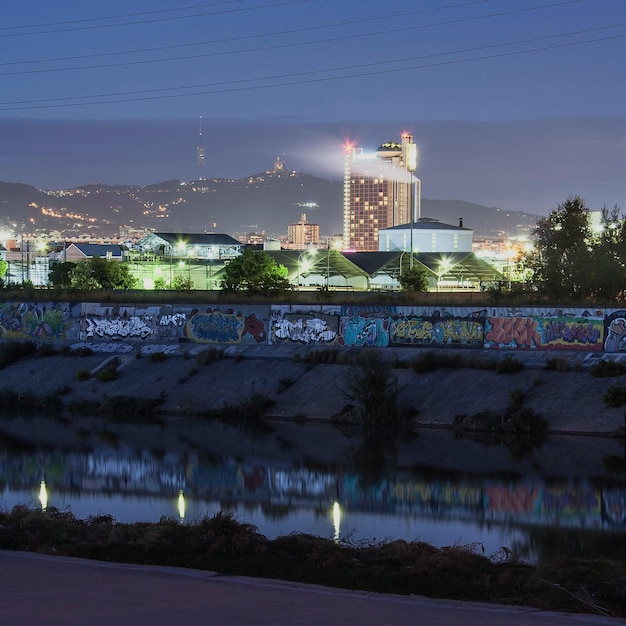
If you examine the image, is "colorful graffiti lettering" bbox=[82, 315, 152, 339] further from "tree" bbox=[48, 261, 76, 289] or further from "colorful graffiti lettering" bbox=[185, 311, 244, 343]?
"tree" bbox=[48, 261, 76, 289]

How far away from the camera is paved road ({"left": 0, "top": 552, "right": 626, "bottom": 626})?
45.8 ft

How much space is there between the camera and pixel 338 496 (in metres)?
30.8

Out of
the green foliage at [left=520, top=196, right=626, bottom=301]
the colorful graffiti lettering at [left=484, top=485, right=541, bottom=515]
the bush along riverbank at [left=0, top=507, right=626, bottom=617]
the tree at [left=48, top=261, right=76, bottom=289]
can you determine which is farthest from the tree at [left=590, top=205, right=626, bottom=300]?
the tree at [left=48, top=261, right=76, bottom=289]

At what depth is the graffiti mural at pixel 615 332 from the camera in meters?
49.6

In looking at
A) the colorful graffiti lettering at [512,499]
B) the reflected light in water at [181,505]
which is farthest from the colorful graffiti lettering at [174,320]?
the colorful graffiti lettering at [512,499]

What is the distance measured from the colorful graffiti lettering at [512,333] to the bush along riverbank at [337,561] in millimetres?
30970

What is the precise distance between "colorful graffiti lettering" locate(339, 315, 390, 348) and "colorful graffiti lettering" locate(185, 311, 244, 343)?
18.1 ft

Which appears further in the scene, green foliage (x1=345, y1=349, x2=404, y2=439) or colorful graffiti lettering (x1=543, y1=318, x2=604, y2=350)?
colorful graffiti lettering (x1=543, y1=318, x2=604, y2=350)

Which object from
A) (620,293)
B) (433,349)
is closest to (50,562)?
(433,349)

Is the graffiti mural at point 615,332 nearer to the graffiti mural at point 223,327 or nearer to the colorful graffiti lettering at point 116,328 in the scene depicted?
the graffiti mural at point 223,327

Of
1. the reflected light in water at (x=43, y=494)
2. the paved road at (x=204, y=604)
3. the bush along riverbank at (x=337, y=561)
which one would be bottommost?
the reflected light in water at (x=43, y=494)

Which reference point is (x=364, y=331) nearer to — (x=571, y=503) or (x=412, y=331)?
(x=412, y=331)

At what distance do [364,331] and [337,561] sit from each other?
3806cm

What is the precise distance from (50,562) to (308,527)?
27.1 ft
